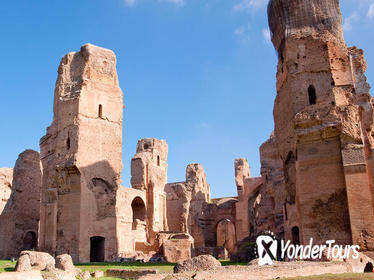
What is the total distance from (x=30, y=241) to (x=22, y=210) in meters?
1.97

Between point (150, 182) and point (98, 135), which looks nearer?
point (98, 135)

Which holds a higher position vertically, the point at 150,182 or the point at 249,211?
the point at 150,182

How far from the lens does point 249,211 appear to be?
31469mm

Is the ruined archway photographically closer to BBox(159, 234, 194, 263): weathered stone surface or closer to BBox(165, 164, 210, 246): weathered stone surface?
BBox(165, 164, 210, 246): weathered stone surface

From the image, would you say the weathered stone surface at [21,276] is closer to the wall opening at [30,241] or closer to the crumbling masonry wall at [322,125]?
the crumbling masonry wall at [322,125]

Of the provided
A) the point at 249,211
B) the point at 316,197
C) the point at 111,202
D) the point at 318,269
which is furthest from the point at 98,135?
the point at 249,211

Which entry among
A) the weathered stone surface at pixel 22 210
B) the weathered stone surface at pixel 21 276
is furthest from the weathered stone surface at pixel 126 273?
the weathered stone surface at pixel 22 210

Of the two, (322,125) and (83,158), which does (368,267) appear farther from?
(83,158)

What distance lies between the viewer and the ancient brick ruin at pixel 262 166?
14156 millimetres

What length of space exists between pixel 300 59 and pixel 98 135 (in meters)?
10.1

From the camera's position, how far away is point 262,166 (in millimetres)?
27328

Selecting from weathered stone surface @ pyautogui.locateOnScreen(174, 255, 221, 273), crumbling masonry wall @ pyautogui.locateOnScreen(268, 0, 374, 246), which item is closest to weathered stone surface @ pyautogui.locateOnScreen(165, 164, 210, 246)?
crumbling masonry wall @ pyautogui.locateOnScreen(268, 0, 374, 246)

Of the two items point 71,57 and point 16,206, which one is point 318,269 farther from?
point 16,206

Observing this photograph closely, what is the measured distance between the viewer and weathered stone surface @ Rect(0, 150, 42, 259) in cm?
2420
